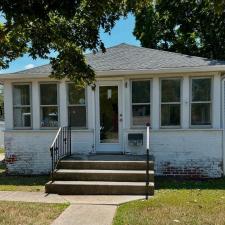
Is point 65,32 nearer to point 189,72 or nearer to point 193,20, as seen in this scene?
point 189,72

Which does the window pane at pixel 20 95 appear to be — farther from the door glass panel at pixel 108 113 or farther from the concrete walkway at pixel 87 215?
the concrete walkway at pixel 87 215

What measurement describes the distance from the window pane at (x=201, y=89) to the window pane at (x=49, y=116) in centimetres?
447

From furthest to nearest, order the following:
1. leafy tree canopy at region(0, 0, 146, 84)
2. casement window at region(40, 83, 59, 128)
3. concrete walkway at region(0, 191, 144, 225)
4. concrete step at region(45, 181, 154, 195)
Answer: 1. casement window at region(40, 83, 59, 128)
2. concrete step at region(45, 181, 154, 195)
3. concrete walkway at region(0, 191, 144, 225)
4. leafy tree canopy at region(0, 0, 146, 84)

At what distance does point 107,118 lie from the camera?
493 inches

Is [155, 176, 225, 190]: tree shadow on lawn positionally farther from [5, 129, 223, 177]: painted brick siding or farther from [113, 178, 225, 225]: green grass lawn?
[5, 129, 223, 177]: painted brick siding

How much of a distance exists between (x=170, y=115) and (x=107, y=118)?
2.02m

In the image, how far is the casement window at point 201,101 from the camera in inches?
468

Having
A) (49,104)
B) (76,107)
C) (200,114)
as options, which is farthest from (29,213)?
(200,114)

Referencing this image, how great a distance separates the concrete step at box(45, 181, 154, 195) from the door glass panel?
2.92 meters

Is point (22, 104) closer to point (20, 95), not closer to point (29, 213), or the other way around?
point (20, 95)

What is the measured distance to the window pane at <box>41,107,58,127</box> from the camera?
12719mm

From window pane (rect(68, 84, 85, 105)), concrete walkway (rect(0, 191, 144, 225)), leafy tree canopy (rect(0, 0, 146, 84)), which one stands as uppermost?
leafy tree canopy (rect(0, 0, 146, 84))

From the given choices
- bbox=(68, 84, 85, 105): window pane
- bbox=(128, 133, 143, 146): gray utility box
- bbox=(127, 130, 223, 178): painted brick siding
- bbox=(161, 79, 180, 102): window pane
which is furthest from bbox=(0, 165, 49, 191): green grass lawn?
bbox=(161, 79, 180, 102): window pane

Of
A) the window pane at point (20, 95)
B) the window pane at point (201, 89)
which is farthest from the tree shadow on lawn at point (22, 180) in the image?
the window pane at point (201, 89)
